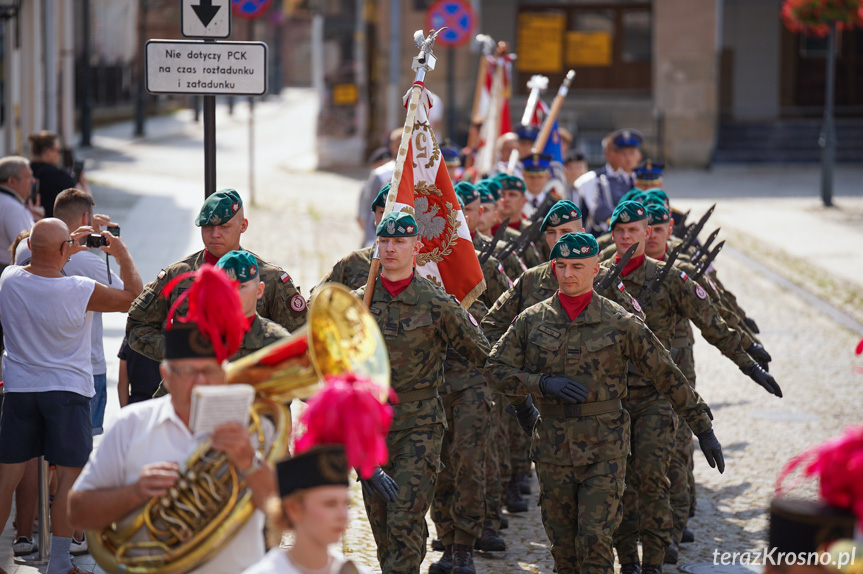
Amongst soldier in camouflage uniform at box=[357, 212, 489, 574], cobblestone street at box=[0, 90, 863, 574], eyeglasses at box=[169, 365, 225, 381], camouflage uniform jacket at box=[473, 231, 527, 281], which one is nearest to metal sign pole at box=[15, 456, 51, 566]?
cobblestone street at box=[0, 90, 863, 574]

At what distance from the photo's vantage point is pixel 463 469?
26.5 feet

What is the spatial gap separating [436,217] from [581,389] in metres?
2.14

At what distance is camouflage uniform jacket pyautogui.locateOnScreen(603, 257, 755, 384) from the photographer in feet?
26.8

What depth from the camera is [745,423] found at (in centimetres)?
1118

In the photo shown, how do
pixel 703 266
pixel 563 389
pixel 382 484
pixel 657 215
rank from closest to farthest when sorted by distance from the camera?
1. pixel 382 484
2. pixel 563 389
3. pixel 703 266
4. pixel 657 215

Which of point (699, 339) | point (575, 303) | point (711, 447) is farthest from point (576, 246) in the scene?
point (699, 339)

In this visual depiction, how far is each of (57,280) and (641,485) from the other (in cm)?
370

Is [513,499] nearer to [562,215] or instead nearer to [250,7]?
[562,215]

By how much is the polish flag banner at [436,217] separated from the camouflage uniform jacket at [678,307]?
961mm

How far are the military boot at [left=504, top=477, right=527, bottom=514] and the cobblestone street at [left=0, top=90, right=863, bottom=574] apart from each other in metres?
0.09

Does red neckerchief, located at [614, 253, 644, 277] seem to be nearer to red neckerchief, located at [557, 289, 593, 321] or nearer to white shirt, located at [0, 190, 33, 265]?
red neckerchief, located at [557, 289, 593, 321]

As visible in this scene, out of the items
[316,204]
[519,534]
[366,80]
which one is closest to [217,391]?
[519,534]

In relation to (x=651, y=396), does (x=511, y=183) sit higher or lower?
higher

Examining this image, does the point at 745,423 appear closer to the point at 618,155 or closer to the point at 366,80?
the point at 618,155
